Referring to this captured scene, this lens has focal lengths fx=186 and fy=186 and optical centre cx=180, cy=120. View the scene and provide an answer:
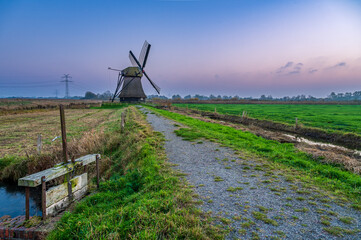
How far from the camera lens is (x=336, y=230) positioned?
140 inches

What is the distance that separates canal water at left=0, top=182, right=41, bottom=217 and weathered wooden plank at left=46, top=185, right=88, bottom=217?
1.51 meters

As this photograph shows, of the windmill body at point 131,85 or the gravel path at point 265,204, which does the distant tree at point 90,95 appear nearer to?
the windmill body at point 131,85

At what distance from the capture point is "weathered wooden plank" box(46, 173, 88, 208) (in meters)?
5.38

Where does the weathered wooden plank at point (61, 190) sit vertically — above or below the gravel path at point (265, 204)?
below

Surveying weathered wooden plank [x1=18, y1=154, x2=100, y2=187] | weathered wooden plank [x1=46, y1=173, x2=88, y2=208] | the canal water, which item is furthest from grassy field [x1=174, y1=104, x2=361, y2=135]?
the canal water

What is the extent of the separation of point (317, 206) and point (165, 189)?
3775 millimetres

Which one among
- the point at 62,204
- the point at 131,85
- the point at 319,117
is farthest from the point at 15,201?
the point at 131,85

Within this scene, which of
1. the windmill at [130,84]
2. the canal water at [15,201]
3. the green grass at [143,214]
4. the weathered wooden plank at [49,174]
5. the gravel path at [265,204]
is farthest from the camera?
the windmill at [130,84]

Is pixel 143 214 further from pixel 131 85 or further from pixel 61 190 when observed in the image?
pixel 131 85

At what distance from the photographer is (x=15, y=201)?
25.0ft

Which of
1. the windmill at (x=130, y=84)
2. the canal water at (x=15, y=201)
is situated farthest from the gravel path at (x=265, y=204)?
the windmill at (x=130, y=84)

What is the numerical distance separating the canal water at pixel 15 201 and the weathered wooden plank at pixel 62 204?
1.51 m

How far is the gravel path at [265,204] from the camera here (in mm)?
3520

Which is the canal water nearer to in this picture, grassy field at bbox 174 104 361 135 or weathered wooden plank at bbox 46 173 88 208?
weathered wooden plank at bbox 46 173 88 208
